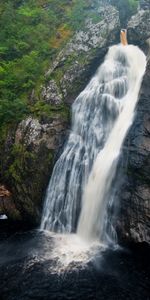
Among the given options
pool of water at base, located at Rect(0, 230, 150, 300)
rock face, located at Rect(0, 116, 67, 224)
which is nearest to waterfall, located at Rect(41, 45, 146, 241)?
rock face, located at Rect(0, 116, 67, 224)

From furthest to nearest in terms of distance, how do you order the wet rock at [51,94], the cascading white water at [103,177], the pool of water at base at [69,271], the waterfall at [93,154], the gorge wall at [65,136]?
the wet rock at [51,94]
the waterfall at [93,154]
the cascading white water at [103,177]
the gorge wall at [65,136]
the pool of water at base at [69,271]

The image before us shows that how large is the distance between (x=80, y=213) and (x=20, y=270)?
12.8ft

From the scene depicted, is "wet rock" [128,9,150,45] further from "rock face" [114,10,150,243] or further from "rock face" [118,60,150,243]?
"rock face" [118,60,150,243]

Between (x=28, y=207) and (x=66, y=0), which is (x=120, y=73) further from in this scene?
(x=66, y=0)

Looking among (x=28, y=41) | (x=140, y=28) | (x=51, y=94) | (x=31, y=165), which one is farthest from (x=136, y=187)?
(x=28, y=41)


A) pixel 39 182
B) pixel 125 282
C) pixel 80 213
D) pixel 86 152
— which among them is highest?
pixel 86 152

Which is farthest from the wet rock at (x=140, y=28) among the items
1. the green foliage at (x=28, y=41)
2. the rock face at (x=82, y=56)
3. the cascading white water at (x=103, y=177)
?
the cascading white water at (x=103, y=177)

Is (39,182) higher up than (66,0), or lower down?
lower down

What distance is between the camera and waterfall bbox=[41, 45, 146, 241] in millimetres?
15969

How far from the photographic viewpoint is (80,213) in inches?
646

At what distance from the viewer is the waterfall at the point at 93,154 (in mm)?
15969

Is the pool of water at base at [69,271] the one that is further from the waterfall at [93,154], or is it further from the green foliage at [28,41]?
the green foliage at [28,41]

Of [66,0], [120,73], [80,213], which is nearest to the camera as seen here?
[80,213]

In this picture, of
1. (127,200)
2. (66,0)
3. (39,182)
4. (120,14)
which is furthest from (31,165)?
(66,0)
